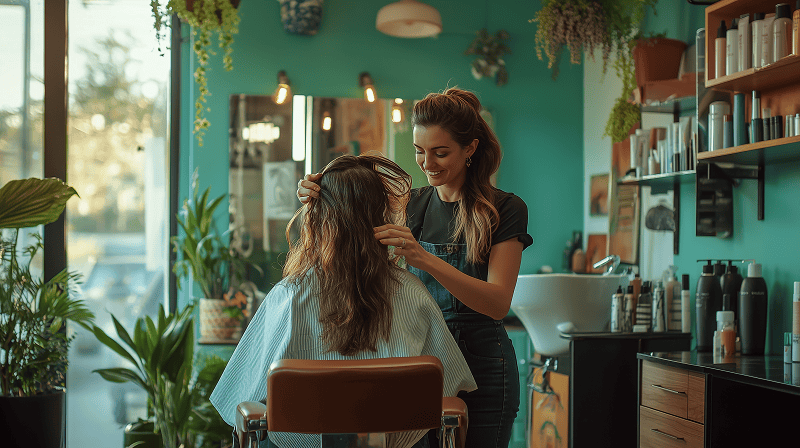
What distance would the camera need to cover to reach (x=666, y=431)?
2246mm

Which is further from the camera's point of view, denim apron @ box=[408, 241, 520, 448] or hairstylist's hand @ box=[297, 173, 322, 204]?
denim apron @ box=[408, 241, 520, 448]

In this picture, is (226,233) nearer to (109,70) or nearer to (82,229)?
(82,229)

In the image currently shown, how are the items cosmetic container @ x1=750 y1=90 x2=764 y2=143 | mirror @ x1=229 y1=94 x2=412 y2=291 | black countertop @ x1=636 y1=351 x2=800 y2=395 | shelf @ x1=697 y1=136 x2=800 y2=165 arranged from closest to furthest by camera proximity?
black countertop @ x1=636 y1=351 x2=800 y2=395 < shelf @ x1=697 y1=136 x2=800 y2=165 < cosmetic container @ x1=750 y1=90 x2=764 y2=143 < mirror @ x1=229 y1=94 x2=412 y2=291

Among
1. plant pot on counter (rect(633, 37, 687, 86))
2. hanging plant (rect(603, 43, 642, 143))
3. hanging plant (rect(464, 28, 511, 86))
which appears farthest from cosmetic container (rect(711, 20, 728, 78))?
hanging plant (rect(464, 28, 511, 86))

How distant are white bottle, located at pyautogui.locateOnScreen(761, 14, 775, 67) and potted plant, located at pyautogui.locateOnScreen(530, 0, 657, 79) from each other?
877mm

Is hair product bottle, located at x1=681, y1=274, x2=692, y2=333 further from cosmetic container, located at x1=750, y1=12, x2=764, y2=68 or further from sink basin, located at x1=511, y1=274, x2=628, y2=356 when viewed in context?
cosmetic container, located at x1=750, y1=12, x2=764, y2=68

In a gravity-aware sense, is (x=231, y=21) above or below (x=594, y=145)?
above

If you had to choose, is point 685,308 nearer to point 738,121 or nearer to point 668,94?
point 738,121

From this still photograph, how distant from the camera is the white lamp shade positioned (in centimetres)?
335

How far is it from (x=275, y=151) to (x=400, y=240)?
247 cm

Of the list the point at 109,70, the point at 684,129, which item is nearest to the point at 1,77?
the point at 109,70

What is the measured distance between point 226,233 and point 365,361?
2636 mm

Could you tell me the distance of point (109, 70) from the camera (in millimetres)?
3527

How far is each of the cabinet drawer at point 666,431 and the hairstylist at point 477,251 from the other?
34.9 inches
